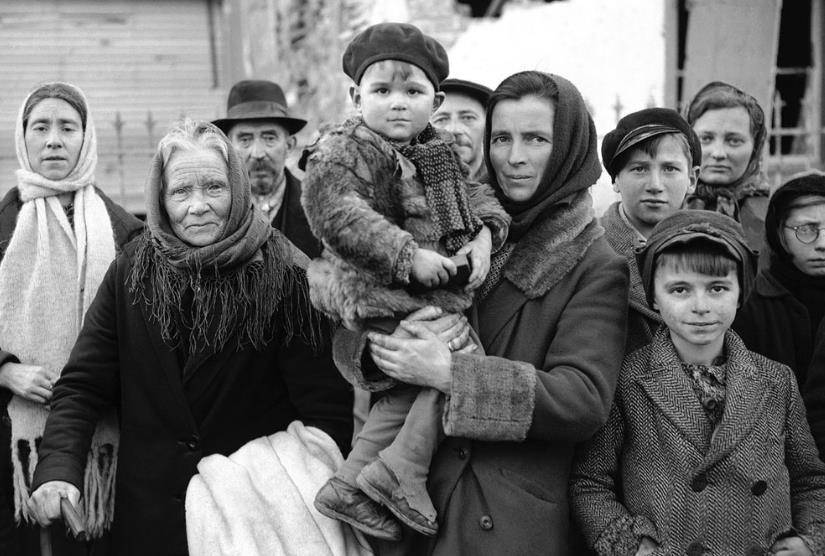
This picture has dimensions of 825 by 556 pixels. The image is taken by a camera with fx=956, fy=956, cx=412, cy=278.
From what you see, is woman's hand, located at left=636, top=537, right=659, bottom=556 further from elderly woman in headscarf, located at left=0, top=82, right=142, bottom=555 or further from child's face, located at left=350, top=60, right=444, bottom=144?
elderly woman in headscarf, located at left=0, top=82, right=142, bottom=555

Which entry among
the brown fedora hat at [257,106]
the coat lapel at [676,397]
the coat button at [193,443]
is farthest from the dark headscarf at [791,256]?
the brown fedora hat at [257,106]

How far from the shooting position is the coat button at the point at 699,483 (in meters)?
2.47

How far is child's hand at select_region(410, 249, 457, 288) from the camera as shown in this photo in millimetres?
2479

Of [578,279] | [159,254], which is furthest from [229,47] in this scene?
[578,279]

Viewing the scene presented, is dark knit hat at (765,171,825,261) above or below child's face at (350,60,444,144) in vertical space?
Answer: below

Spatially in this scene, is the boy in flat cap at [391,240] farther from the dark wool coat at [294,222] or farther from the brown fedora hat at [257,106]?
the brown fedora hat at [257,106]

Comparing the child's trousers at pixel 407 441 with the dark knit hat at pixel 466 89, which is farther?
the dark knit hat at pixel 466 89

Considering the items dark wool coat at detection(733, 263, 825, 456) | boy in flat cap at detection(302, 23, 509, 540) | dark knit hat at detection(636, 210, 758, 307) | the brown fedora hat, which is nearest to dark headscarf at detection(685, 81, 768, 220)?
dark wool coat at detection(733, 263, 825, 456)

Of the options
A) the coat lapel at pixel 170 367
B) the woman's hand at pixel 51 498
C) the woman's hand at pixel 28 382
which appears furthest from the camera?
the woman's hand at pixel 28 382

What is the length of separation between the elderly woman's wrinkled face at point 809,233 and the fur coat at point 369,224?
1131 millimetres

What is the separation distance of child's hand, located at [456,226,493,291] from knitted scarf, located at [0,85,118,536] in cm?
154

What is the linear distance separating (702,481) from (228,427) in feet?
4.51

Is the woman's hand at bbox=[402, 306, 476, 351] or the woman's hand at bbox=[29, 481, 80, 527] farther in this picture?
the woman's hand at bbox=[29, 481, 80, 527]

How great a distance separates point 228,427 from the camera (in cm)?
289
